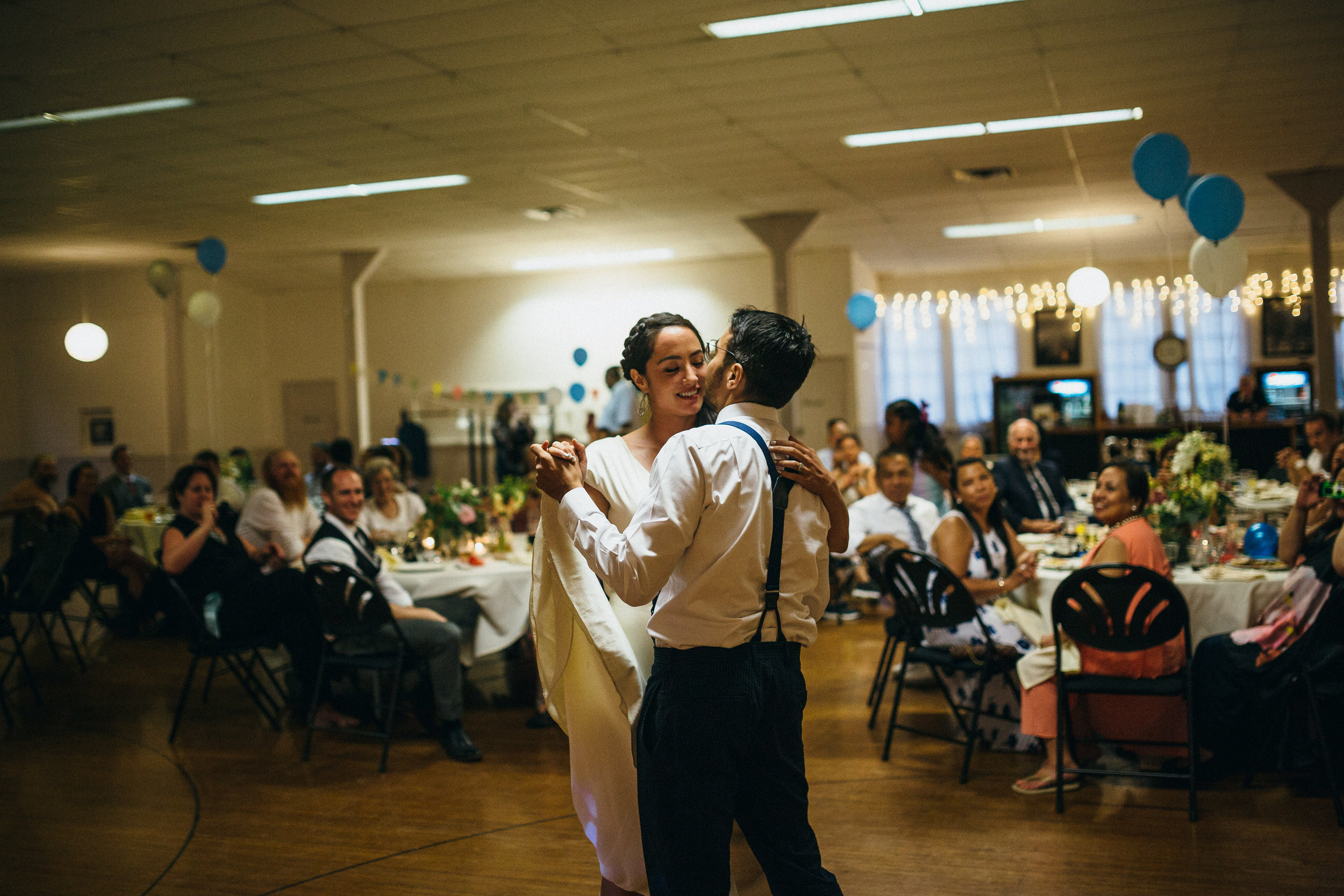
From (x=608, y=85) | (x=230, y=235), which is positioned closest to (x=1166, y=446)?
(x=608, y=85)

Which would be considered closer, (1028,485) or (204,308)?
(1028,485)

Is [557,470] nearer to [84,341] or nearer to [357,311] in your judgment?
[84,341]

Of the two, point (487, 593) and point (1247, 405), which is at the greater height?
point (1247, 405)

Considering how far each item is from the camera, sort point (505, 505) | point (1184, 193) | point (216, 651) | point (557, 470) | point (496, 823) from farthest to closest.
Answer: point (1184, 193)
point (505, 505)
point (216, 651)
point (496, 823)
point (557, 470)

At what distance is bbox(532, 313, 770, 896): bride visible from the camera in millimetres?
2459

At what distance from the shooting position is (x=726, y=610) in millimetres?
2066

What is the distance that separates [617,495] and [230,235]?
11.3m

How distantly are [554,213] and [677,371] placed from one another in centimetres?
929

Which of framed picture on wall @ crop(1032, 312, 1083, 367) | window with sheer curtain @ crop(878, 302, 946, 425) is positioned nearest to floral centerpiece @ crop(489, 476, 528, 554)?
window with sheer curtain @ crop(878, 302, 946, 425)

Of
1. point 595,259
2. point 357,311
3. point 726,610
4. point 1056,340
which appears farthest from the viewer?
point 1056,340

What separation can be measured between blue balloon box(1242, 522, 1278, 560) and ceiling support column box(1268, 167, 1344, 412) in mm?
5814

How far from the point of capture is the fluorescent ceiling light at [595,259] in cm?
1456

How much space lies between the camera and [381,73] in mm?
6465

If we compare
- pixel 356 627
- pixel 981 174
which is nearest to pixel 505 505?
pixel 356 627
